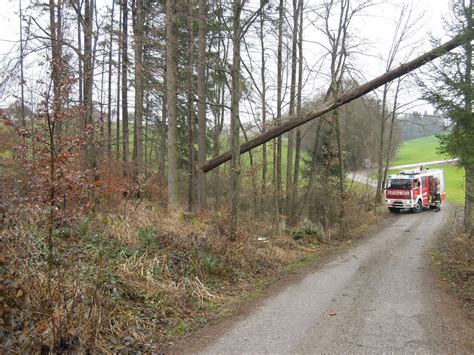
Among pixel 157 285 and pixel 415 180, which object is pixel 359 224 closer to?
pixel 415 180

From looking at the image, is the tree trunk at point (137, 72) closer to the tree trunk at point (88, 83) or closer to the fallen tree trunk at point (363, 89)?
the tree trunk at point (88, 83)

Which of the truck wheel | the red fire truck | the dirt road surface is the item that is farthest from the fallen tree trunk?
the truck wheel

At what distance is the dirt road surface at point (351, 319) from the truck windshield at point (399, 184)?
17291 millimetres

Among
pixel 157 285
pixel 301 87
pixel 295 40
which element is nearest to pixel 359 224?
pixel 301 87

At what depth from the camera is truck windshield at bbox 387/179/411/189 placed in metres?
26.0

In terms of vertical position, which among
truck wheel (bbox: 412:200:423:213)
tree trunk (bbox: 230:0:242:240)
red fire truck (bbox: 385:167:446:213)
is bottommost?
truck wheel (bbox: 412:200:423:213)

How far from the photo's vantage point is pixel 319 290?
788 cm

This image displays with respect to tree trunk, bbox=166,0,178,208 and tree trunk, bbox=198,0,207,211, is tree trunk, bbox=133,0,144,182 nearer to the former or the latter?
tree trunk, bbox=166,0,178,208

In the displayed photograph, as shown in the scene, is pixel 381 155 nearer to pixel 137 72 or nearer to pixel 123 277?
pixel 137 72

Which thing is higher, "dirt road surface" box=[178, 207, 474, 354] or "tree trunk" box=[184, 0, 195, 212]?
"tree trunk" box=[184, 0, 195, 212]

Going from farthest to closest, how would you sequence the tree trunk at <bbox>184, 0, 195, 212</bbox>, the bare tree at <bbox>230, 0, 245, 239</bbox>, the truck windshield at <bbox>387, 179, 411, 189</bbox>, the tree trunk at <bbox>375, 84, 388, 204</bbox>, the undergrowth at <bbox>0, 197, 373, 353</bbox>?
1. the tree trunk at <bbox>375, 84, 388, 204</bbox>
2. the truck windshield at <bbox>387, 179, 411, 189</bbox>
3. the tree trunk at <bbox>184, 0, 195, 212</bbox>
4. the bare tree at <bbox>230, 0, 245, 239</bbox>
5. the undergrowth at <bbox>0, 197, 373, 353</bbox>

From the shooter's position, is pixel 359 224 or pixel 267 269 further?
pixel 359 224

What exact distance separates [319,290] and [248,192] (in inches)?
468

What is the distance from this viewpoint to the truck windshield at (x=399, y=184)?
85.5 ft
